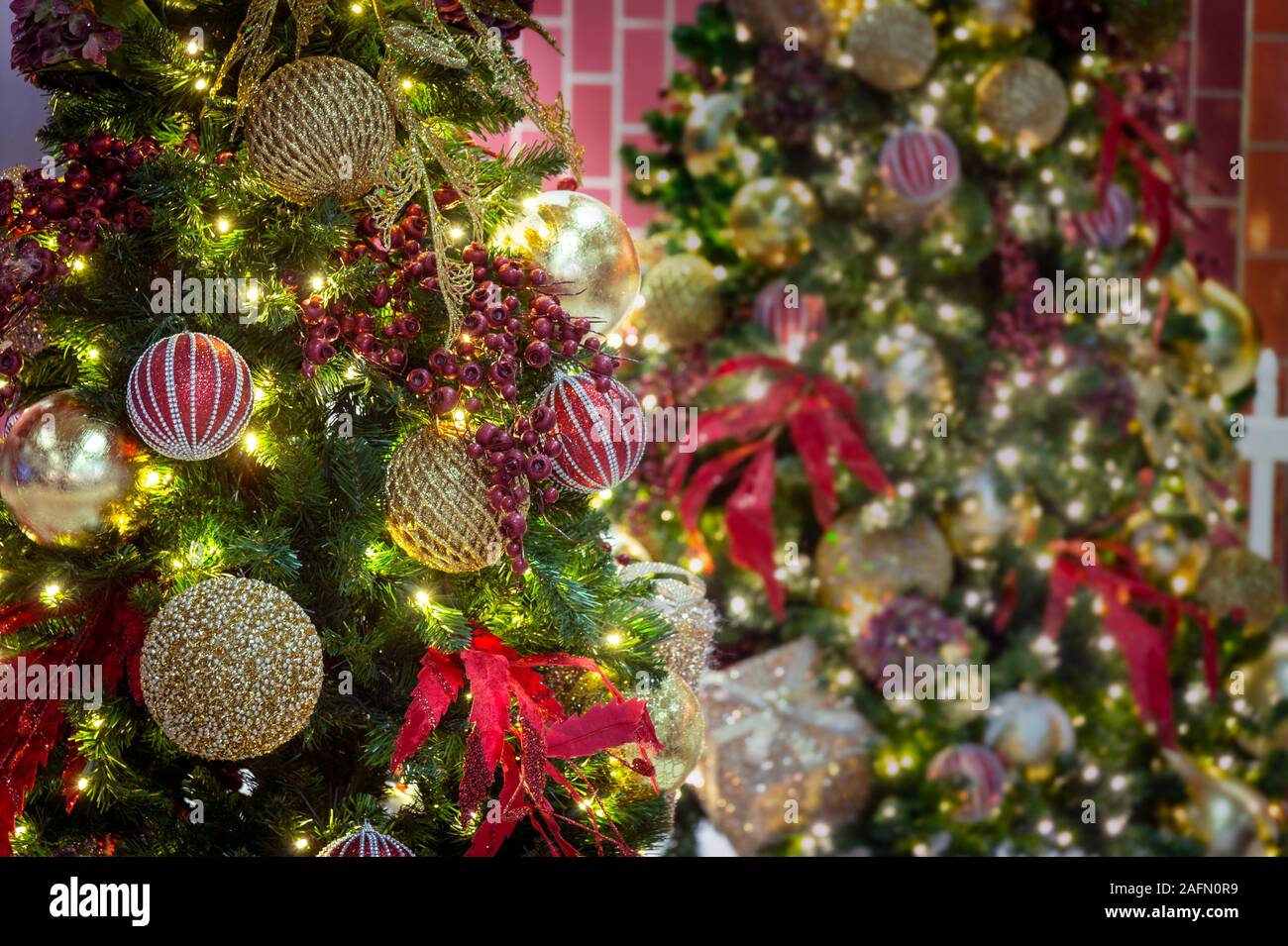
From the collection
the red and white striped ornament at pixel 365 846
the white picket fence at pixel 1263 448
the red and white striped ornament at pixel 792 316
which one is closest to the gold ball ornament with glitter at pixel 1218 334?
the white picket fence at pixel 1263 448

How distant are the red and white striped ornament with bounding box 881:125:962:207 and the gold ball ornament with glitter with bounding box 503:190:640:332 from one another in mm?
922

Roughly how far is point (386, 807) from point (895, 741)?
1088 mm

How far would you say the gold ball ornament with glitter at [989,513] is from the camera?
182 cm

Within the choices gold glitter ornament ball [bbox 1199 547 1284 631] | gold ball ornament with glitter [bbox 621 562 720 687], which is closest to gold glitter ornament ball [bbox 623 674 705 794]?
gold ball ornament with glitter [bbox 621 562 720 687]

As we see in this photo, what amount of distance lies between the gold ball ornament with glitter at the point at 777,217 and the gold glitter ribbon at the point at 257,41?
1.05 m

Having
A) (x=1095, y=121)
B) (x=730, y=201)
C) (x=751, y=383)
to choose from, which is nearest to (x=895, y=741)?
(x=751, y=383)

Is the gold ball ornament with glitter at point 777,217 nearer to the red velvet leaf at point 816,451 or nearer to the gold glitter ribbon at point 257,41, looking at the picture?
the red velvet leaf at point 816,451

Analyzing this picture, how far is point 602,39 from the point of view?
238cm

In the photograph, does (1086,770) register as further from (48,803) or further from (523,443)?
(48,803)

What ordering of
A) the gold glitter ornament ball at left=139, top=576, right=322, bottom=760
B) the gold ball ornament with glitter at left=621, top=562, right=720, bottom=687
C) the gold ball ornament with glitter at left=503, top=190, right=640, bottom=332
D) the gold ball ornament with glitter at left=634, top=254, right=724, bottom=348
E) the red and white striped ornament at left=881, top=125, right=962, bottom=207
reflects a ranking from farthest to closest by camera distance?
1. the gold ball ornament with glitter at left=634, top=254, right=724, bottom=348
2. the red and white striped ornament at left=881, top=125, right=962, bottom=207
3. the gold ball ornament with glitter at left=621, top=562, right=720, bottom=687
4. the gold ball ornament with glitter at left=503, top=190, right=640, bottom=332
5. the gold glitter ornament ball at left=139, top=576, right=322, bottom=760

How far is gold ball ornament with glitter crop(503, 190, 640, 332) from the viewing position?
0.95 m

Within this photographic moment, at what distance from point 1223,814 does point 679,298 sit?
114 cm

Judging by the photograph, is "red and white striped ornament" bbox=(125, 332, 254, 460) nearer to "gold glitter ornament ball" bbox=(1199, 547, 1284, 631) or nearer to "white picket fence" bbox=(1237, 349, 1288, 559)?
"gold glitter ornament ball" bbox=(1199, 547, 1284, 631)
